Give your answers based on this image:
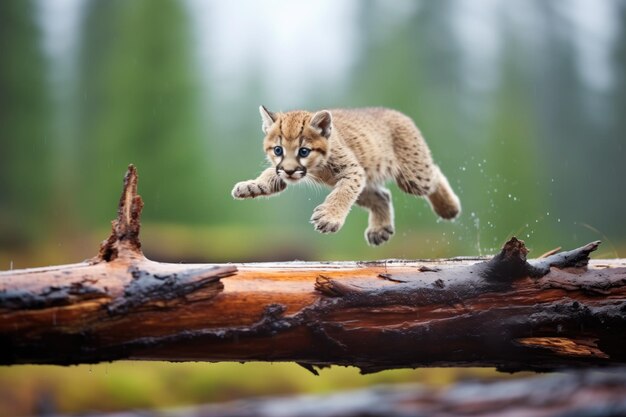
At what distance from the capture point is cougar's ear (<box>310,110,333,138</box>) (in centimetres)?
246

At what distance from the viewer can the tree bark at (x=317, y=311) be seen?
190 cm

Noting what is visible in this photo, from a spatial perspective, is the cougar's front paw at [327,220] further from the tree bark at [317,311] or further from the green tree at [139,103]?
the green tree at [139,103]

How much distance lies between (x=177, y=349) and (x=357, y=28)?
11.7ft

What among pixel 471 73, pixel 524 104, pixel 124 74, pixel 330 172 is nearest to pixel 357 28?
pixel 471 73

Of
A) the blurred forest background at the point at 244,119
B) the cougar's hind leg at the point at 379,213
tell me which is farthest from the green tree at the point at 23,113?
the cougar's hind leg at the point at 379,213

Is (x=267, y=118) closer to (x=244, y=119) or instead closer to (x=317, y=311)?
(x=317, y=311)

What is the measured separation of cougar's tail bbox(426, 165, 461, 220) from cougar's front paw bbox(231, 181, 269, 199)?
104 centimetres

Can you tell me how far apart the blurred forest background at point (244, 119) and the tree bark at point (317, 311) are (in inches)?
88.2

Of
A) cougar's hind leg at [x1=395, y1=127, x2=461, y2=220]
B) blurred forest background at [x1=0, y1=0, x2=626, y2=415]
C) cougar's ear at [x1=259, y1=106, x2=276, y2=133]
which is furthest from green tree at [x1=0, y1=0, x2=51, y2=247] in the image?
cougar's ear at [x1=259, y1=106, x2=276, y2=133]

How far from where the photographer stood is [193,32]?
5008 mm

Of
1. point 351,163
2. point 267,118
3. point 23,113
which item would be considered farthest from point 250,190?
point 23,113

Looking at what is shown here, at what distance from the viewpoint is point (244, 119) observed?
4.76 meters

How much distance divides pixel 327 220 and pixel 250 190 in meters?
0.31

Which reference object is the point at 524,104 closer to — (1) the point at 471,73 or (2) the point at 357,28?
(1) the point at 471,73
